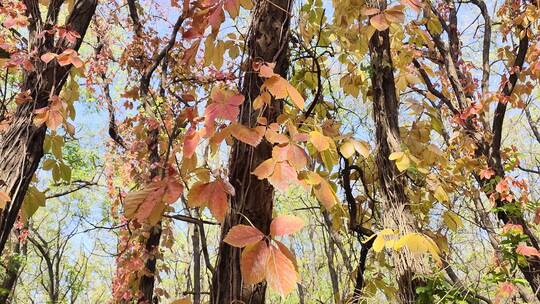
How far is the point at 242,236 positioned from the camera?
85 cm

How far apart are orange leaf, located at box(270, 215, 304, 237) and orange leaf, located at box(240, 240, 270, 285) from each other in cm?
4

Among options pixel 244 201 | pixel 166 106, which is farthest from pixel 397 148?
pixel 166 106

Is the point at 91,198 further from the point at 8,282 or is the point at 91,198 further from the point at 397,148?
the point at 397,148

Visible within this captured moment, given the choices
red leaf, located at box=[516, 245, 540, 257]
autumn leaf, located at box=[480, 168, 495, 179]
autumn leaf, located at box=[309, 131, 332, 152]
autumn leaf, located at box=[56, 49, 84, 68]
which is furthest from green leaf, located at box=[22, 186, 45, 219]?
autumn leaf, located at box=[480, 168, 495, 179]

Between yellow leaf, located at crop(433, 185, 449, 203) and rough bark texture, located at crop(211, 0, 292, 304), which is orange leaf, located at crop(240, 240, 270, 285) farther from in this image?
yellow leaf, located at crop(433, 185, 449, 203)

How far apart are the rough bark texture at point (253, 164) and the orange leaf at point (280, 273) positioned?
0.29 m

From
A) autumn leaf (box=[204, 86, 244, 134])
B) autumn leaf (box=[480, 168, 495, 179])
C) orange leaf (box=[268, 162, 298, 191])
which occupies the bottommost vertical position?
orange leaf (box=[268, 162, 298, 191])

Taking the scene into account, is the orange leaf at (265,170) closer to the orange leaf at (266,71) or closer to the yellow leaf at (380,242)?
the orange leaf at (266,71)

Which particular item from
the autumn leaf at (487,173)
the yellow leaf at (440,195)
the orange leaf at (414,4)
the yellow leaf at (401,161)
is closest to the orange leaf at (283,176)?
the orange leaf at (414,4)

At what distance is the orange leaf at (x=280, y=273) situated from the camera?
0.77 metres

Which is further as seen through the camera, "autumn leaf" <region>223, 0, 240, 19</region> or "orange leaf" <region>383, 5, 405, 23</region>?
"orange leaf" <region>383, 5, 405, 23</region>

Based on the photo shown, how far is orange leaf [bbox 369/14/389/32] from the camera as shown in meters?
1.41

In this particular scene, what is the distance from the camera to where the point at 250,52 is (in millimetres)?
1310

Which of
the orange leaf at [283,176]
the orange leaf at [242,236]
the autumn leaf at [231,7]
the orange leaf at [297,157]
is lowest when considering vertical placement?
the orange leaf at [242,236]
